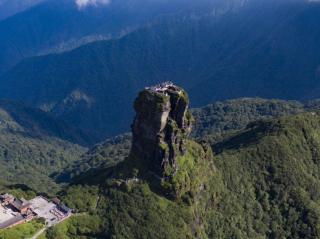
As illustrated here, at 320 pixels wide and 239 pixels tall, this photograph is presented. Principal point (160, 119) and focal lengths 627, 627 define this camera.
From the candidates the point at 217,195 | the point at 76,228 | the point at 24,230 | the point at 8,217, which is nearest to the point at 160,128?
the point at 217,195

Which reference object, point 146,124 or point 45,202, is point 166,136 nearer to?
point 146,124

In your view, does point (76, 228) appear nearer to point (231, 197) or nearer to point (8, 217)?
point (8, 217)

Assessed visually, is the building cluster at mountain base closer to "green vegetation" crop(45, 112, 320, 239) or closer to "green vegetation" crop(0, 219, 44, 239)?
"green vegetation" crop(0, 219, 44, 239)

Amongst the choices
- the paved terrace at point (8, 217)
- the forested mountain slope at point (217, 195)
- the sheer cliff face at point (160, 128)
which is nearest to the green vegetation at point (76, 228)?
the forested mountain slope at point (217, 195)

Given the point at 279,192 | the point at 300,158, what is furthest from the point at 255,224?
the point at 300,158

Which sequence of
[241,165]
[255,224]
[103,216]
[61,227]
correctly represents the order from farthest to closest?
[241,165], [255,224], [103,216], [61,227]

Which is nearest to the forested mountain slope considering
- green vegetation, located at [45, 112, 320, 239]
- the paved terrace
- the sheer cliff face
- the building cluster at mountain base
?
green vegetation, located at [45, 112, 320, 239]
